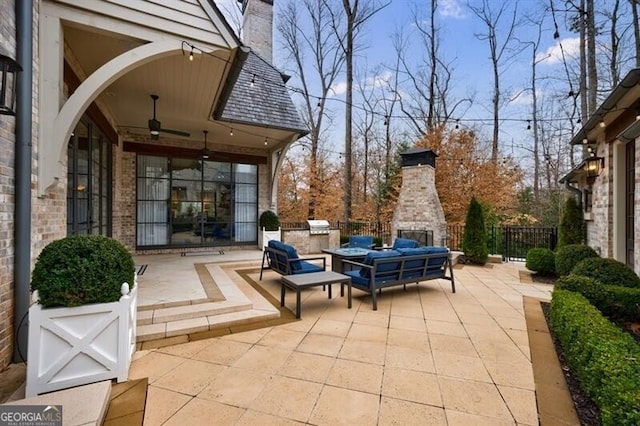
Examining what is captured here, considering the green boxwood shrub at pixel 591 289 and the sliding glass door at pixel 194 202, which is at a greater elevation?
the sliding glass door at pixel 194 202

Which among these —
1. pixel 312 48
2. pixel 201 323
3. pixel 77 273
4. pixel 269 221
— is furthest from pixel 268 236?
pixel 312 48

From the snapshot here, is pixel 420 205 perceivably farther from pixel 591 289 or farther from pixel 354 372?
pixel 354 372

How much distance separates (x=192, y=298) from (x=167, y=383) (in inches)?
73.5

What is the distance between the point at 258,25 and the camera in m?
10.1

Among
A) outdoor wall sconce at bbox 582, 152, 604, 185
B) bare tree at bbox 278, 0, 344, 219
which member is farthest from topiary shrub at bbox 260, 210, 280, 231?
outdoor wall sconce at bbox 582, 152, 604, 185

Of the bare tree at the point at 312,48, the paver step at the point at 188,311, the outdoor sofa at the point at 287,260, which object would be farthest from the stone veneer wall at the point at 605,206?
the bare tree at the point at 312,48

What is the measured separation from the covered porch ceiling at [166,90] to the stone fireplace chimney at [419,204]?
3943 millimetres

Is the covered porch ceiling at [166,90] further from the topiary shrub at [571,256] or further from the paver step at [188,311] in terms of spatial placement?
the topiary shrub at [571,256]

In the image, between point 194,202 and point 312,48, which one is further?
point 312,48

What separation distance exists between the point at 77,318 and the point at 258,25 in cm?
1062

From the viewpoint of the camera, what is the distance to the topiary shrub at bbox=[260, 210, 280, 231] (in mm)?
9078

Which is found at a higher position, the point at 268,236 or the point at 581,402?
the point at 268,236

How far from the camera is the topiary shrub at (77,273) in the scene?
2.19 metres

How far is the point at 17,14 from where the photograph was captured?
258cm
